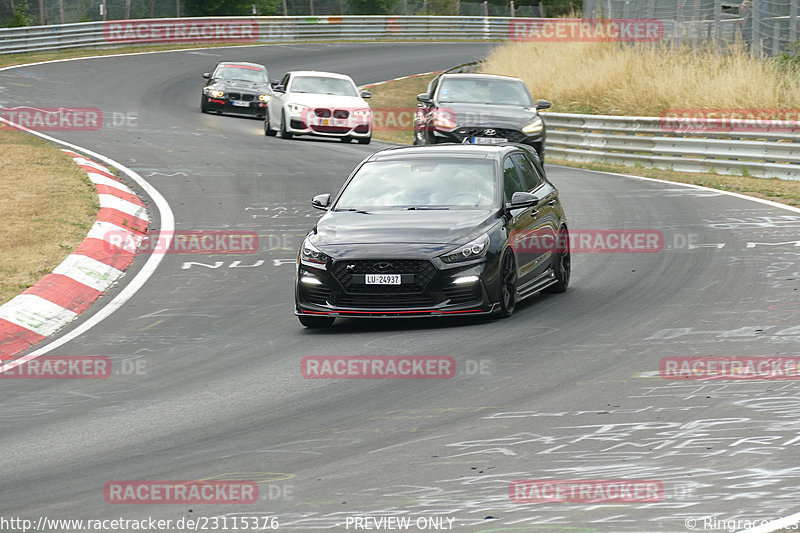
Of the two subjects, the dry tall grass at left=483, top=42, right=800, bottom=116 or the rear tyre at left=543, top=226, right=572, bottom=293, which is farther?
the dry tall grass at left=483, top=42, right=800, bottom=116

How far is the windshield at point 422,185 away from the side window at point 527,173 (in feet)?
2.26

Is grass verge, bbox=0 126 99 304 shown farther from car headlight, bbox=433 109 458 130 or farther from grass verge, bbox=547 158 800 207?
grass verge, bbox=547 158 800 207

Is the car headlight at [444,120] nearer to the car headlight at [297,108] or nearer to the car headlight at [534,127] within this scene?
the car headlight at [534,127]

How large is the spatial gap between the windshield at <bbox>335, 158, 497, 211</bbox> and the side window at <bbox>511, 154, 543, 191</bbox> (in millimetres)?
688

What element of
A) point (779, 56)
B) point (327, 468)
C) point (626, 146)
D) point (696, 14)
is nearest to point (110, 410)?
point (327, 468)

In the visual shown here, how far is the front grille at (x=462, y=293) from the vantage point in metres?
11.2

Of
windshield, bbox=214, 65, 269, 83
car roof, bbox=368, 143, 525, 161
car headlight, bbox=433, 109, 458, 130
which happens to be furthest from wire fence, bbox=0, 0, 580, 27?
car roof, bbox=368, 143, 525, 161

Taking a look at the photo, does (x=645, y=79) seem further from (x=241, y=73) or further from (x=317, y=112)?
(x=241, y=73)

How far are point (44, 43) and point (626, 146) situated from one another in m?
29.2

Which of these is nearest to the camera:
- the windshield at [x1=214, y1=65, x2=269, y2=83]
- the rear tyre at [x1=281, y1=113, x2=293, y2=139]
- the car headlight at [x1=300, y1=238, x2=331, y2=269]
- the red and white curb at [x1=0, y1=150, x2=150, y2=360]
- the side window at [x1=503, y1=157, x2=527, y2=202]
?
the car headlight at [x1=300, y1=238, x2=331, y2=269]

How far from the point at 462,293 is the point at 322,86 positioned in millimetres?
19370

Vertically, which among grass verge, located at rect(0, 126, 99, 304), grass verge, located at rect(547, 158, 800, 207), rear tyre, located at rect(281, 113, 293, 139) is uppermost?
grass verge, located at rect(0, 126, 99, 304)

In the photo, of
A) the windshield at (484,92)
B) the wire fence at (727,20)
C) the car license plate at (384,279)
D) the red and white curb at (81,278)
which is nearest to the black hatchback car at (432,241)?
the car license plate at (384,279)

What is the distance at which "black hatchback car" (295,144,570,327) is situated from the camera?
11242 millimetres
